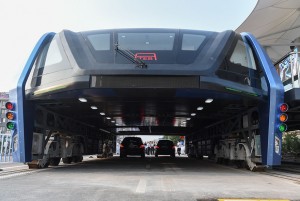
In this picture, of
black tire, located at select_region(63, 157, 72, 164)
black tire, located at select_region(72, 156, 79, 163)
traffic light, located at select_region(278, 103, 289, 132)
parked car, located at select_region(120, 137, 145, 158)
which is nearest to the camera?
traffic light, located at select_region(278, 103, 289, 132)

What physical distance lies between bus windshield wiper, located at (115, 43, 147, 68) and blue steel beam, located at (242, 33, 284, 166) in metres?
3.48

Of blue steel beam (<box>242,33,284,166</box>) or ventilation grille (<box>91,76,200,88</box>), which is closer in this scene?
ventilation grille (<box>91,76,200,88</box>)

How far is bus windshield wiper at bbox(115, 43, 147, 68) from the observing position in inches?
367

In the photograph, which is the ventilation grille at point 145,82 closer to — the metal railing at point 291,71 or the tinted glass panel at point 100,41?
the tinted glass panel at point 100,41

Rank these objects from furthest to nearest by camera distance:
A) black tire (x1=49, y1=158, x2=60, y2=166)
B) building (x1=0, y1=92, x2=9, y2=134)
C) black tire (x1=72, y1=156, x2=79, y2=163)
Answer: building (x1=0, y1=92, x2=9, y2=134)
black tire (x1=72, y1=156, x2=79, y2=163)
black tire (x1=49, y1=158, x2=60, y2=166)

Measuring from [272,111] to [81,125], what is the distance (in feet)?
35.7

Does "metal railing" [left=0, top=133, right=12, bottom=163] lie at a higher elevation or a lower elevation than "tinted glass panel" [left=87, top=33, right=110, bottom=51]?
lower

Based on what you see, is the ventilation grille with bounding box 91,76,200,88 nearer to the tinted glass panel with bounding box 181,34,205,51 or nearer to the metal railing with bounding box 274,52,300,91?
the tinted glass panel with bounding box 181,34,205,51

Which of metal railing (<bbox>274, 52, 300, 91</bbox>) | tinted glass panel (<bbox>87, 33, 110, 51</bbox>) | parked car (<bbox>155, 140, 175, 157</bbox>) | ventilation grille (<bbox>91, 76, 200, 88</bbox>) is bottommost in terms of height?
parked car (<bbox>155, 140, 175, 157</bbox>)

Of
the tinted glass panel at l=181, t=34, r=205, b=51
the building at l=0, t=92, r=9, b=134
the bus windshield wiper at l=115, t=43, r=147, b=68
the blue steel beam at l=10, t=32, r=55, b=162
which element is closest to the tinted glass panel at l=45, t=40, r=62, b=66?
the blue steel beam at l=10, t=32, r=55, b=162

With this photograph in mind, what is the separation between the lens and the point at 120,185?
725cm

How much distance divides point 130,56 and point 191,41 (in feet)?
5.95

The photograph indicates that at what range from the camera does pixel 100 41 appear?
9984 millimetres

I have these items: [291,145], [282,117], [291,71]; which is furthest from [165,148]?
[282,117]
